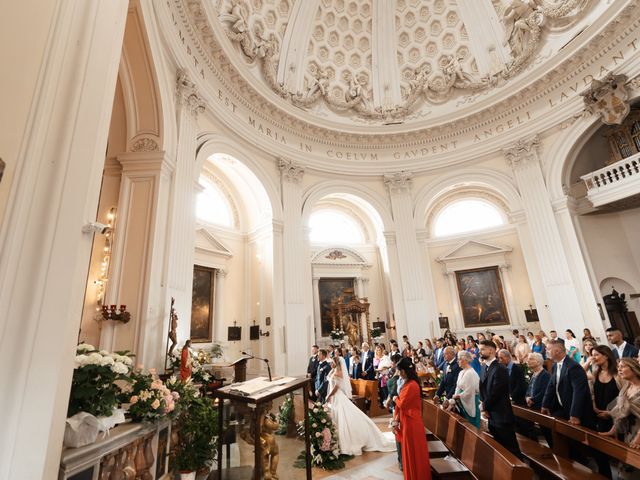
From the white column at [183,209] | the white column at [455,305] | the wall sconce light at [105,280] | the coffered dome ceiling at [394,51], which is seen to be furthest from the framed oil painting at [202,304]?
the white column at [455,305]

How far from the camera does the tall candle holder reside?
5559 millimetres

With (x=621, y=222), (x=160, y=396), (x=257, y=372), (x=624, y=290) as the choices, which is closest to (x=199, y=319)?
(x=257, y=372)

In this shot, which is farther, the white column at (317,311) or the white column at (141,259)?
the white column at (317,311)

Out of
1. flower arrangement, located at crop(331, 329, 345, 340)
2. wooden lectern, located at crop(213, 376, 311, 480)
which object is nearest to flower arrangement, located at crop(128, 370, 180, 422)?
wooden lectern, located at crop(213, 376, 311, 480)

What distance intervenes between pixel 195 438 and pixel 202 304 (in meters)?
7.07

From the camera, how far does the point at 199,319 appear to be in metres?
10.4

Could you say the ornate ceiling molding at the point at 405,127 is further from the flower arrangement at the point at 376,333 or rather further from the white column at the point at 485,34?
the flower arrangement at the point at 376,333

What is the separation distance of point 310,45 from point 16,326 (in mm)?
15349

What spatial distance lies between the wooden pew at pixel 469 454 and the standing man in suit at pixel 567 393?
1.14 meters

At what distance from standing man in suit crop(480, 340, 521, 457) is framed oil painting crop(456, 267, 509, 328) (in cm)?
1063

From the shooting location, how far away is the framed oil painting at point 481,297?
43.6ft

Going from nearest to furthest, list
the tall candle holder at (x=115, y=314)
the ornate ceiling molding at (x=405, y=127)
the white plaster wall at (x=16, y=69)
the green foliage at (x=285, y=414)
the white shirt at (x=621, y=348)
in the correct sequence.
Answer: the white plaster wall at (x=16, y=69) < the green foliage at (x=285, y=414) < the tall candle holder at (x=115, y=314) < the white shirt at (x=621, y=348) < the ornate ceiling molding at (x=405, y=127)

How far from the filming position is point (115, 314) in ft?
18.4

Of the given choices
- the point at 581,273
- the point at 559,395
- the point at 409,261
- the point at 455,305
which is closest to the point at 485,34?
the point at 409,261
